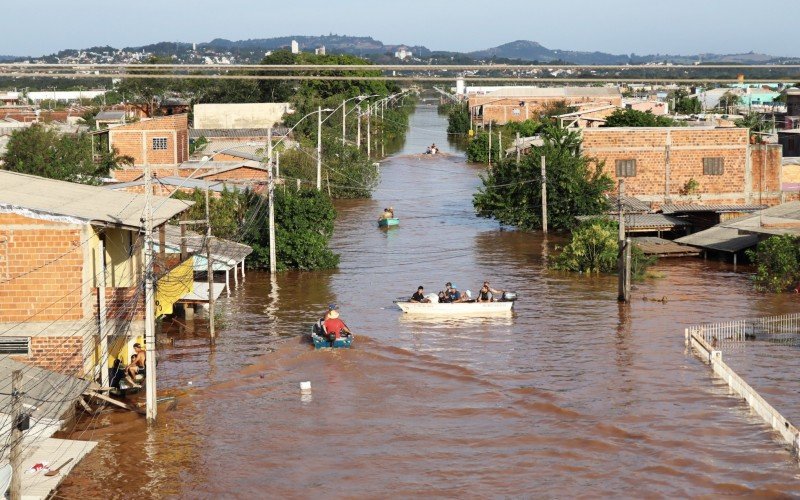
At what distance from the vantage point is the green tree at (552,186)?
42688 mm

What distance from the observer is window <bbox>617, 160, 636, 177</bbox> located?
44.8m

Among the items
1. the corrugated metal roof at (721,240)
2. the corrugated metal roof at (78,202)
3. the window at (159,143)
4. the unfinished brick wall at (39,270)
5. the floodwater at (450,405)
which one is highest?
the window at (159,143)

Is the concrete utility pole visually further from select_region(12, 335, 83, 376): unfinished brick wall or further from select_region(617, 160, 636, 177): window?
select_region(617, 160, 636, 177): window

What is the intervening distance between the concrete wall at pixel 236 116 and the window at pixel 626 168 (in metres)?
35.0

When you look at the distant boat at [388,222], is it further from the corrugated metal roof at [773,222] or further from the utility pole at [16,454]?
the utility pole at [16,454]

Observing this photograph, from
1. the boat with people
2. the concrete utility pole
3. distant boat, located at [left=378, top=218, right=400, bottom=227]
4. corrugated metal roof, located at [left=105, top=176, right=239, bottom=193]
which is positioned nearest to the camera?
the concrete utility pole

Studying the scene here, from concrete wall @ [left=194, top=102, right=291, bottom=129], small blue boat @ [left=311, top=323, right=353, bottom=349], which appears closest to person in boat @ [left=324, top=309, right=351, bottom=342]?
small blue boat @ [left=311, top=323, right=353, bottom=349]

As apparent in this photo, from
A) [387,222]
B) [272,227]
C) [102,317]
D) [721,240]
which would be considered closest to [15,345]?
[102,317]

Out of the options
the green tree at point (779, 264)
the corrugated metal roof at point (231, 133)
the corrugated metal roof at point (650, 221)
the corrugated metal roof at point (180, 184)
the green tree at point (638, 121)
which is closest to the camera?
the green tree at point (779, 264)

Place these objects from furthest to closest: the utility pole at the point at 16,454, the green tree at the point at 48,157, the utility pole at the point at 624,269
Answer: the green tree at the point at 48,157
the utility pole at the point at 624,269
the utility pole at the point at 16,454

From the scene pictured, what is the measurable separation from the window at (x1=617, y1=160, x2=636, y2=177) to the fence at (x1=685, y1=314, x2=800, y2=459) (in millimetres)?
16606

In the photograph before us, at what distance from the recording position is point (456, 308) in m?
29.5

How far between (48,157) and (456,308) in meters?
16.7

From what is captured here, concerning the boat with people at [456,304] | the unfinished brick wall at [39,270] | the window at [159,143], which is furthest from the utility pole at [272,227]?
the window at [159,143]
